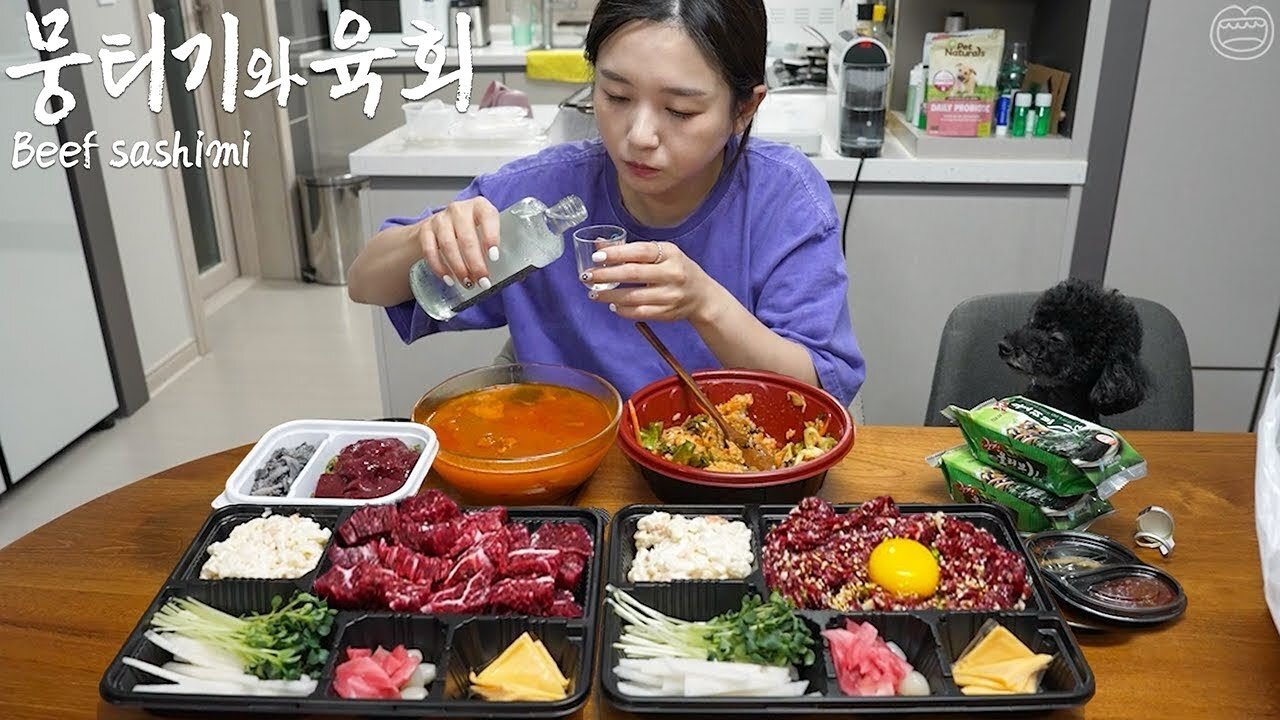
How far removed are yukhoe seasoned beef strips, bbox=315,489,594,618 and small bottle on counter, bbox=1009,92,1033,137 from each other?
72.9 inches

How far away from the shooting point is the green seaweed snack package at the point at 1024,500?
1.14 m

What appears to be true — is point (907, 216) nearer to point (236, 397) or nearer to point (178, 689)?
point (178, 689)

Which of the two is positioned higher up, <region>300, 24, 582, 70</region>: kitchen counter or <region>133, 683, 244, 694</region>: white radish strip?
<region>300, 24, 582, 70</region>: kitchen counter

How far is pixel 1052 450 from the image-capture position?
1.11 m

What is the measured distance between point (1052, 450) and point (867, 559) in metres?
0.27

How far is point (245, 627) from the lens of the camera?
3.13ft

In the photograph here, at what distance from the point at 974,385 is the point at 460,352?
1.48 meters

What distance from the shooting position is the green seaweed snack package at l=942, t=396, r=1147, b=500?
3.63 feet

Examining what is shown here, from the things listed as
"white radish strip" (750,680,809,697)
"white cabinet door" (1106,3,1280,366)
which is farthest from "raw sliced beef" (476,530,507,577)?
"white cabinet door" (1106,3,1280,366)

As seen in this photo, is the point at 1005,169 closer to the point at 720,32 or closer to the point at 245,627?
the point at 720,32

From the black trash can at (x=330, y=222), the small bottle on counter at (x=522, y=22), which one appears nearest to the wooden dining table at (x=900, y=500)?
the black trash can at (x=330, y=222)

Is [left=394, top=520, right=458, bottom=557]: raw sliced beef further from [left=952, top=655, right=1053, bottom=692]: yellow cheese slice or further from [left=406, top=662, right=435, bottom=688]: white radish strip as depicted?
[left=952, top=655, right=1053, bottom=692]: yellow cheese slice

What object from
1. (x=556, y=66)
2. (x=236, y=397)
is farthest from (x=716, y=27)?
(x=556, y=66)

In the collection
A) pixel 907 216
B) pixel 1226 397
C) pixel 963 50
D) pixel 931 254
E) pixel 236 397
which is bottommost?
pixel 236 397
